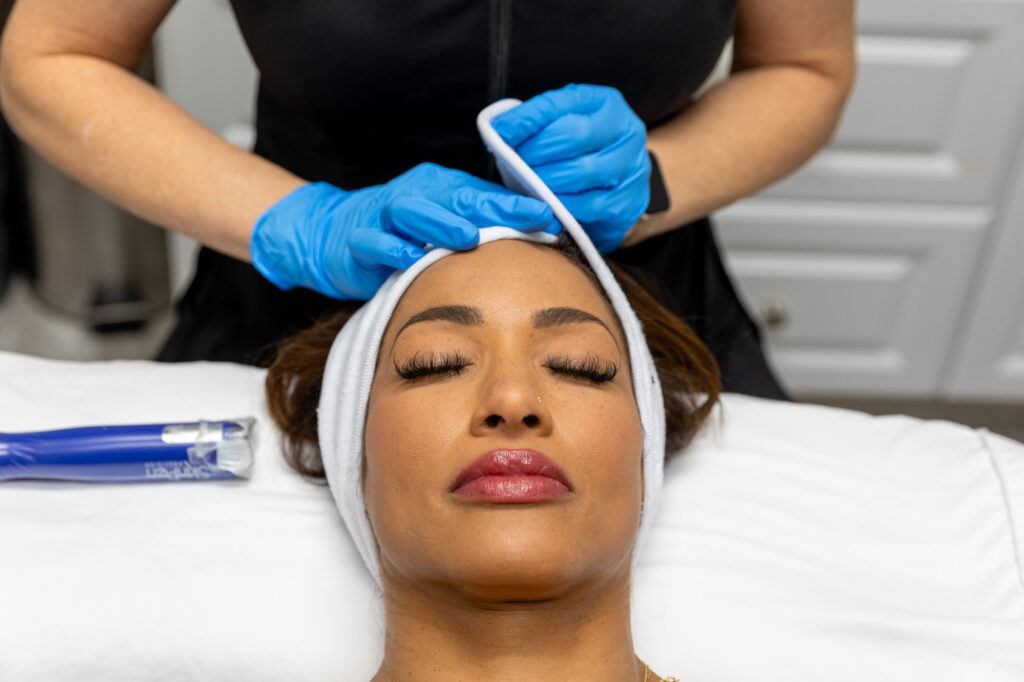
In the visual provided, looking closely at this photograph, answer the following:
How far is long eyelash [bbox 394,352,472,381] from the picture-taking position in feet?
2.97

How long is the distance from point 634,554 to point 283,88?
2.32ft

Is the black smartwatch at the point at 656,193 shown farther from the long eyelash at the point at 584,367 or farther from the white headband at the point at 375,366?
the long eyelash at the point at 584,367

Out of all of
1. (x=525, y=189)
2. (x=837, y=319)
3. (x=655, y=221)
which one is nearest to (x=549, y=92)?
(x=525, y=189)

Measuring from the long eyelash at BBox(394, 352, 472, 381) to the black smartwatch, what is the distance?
383 mm

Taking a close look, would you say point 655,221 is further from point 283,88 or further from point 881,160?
point 881,160

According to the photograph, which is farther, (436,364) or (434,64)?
(434,64)

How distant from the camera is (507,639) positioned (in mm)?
871

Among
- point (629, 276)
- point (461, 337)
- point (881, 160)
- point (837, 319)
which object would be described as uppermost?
point (461, 337)

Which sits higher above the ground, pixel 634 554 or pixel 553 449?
pixel 553 449

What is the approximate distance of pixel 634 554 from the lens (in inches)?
40.6

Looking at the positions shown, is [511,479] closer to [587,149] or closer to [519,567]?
[519,567]

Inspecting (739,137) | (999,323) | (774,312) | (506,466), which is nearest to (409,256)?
(506,466)

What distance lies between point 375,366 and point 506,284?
17 cm

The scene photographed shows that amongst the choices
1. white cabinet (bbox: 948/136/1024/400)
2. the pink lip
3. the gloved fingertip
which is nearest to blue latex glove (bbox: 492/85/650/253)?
the gloved fingertip
